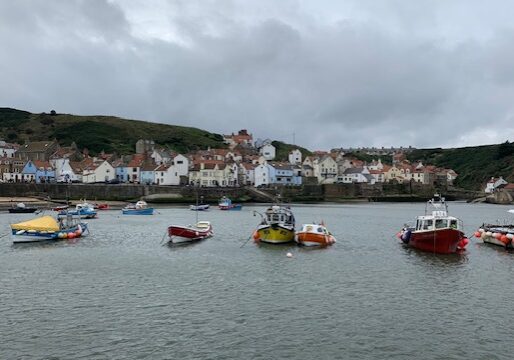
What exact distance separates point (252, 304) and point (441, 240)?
22.7 meters

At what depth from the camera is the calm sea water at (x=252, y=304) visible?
18.9 m

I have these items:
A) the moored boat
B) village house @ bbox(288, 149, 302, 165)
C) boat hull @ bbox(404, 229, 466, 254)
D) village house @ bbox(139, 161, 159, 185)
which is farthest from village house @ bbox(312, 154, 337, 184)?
boat hull @ bbox(404, 229, 466, 254)

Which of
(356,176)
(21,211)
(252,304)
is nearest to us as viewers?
(252,304)

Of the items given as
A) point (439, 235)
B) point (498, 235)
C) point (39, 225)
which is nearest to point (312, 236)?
point (439, 235)

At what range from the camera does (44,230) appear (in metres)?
47.8

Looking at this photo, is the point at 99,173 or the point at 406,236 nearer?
the point at 406,236

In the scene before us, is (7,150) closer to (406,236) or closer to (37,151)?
(37,151)

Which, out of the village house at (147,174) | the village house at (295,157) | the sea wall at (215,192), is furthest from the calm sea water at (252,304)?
the village house at (295,157)

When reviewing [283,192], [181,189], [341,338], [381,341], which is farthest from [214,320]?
[283,192]

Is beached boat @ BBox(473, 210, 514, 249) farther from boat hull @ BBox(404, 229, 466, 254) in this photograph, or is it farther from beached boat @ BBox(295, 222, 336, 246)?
beached boat @ BBox(295, 222, 336, 246)

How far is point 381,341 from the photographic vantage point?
64.5 feet

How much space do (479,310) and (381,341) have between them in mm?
7220

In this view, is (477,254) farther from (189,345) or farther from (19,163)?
(19,163)

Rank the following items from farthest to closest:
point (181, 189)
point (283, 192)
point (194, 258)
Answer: point (283, 192) < point (181, 189) < point (194, 258)
